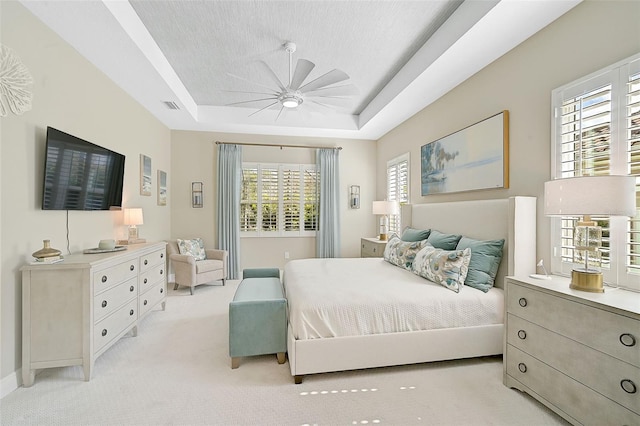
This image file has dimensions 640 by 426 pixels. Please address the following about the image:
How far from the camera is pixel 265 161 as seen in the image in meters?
5.56

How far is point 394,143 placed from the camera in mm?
5117

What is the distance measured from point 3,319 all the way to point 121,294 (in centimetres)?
71

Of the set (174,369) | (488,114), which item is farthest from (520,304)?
(174,369)

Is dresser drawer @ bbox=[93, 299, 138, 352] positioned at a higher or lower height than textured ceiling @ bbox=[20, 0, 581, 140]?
lower

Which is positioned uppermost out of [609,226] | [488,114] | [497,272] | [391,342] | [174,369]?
[488,114]

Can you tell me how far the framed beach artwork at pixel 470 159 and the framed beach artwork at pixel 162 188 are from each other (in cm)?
428

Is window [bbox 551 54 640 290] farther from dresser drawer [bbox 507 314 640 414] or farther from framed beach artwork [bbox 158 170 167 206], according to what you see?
framed beach artwork [bbox 158 170 167 206]

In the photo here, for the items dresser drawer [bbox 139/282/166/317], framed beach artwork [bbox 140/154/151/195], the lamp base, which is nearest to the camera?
the lamp base

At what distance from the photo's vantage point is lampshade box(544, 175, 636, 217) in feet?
4.96

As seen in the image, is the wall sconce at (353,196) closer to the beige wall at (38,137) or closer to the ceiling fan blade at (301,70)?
the ceiling fan blade at (301,70)

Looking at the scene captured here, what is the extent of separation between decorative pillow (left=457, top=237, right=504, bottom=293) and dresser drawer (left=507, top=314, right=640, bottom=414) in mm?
471

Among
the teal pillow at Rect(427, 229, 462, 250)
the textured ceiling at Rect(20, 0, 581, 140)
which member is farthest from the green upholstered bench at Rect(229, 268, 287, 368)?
the textured ceiling at Rect(20, 0, 581, 140)

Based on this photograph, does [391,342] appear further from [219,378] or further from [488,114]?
[488,114]

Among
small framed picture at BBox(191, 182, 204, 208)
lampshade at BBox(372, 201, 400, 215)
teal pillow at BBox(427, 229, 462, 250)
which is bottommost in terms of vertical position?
teal pillow at BBox(427, 229, 462, 250)
